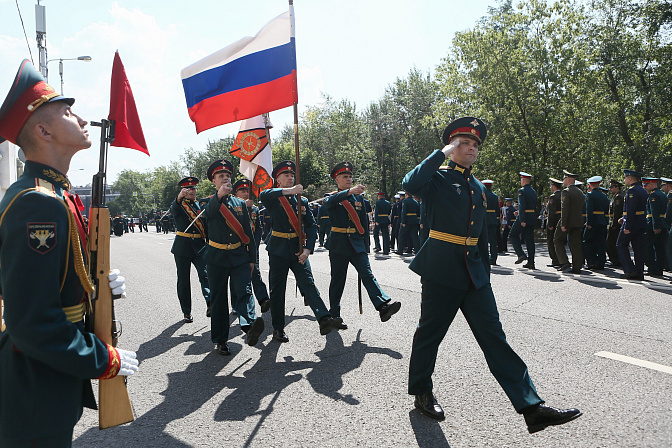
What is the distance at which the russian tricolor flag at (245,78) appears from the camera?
5.62m

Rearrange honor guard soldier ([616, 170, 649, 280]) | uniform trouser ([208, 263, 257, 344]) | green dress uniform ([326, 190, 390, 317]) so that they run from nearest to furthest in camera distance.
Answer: uniform trouser ([208, 263, 257, 344]) → green dress uniform ([326, 190, 390, 317]) → honor guard soldier ([616, 170, 649, 280])

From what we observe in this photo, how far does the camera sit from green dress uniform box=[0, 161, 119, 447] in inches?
64.1

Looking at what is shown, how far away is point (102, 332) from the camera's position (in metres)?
2.06

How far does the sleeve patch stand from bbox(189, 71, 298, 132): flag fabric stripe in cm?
400

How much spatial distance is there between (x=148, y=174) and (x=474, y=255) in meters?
135

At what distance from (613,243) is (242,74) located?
33.2ft

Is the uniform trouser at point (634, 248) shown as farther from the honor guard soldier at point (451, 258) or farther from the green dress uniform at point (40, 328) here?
the green dress uniform at point (40, 328)

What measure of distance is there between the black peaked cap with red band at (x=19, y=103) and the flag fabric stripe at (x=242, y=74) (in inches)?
154

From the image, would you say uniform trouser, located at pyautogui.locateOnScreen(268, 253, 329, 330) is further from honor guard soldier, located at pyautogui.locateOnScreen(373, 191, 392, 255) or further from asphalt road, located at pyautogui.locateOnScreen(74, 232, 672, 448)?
honor guard soldier, located at pyautogui.locateOnScreen(373, 191, 392, 255)

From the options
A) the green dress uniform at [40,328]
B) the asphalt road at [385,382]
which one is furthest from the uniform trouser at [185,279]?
the green dress uniform at [40,328]

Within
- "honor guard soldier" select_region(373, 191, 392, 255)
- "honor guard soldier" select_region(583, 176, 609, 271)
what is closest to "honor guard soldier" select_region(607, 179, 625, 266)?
"honor guard soldier" select_region(583, 176, 609, 271)

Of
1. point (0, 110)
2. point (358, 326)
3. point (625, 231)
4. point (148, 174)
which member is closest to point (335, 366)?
point (358, 326)

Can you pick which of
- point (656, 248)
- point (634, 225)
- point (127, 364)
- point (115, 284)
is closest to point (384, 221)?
point (656, 248)

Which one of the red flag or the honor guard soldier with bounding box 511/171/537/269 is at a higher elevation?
the red flag
